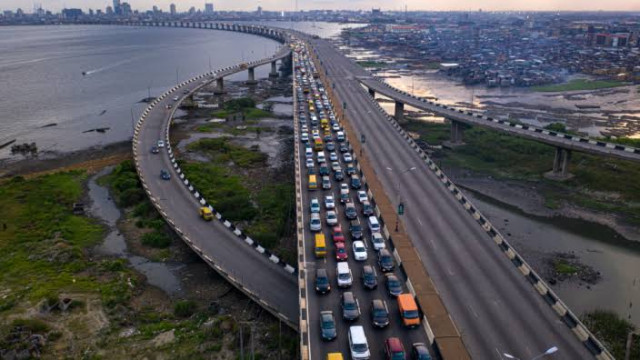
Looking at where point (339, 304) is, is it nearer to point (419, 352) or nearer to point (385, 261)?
point (385, 261)

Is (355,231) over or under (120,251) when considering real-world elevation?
over

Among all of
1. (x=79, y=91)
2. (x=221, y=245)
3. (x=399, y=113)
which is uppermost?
(x=79, y=91)

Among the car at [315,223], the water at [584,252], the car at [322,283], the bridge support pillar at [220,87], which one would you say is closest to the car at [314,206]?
the car at [315,223]

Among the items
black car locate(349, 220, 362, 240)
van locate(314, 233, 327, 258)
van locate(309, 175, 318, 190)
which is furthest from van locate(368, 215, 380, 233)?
van locate(309, 175, 318, 190)

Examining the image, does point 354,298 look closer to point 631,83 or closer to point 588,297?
point 588,297

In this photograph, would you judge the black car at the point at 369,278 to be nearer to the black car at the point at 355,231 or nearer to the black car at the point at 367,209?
the black car at the point at 355,231

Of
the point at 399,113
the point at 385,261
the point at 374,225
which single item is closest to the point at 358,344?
the point at 385,261

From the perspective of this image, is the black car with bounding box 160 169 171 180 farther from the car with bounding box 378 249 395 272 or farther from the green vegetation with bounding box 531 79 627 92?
the green vegetation with bounding box 531 79 627 92
